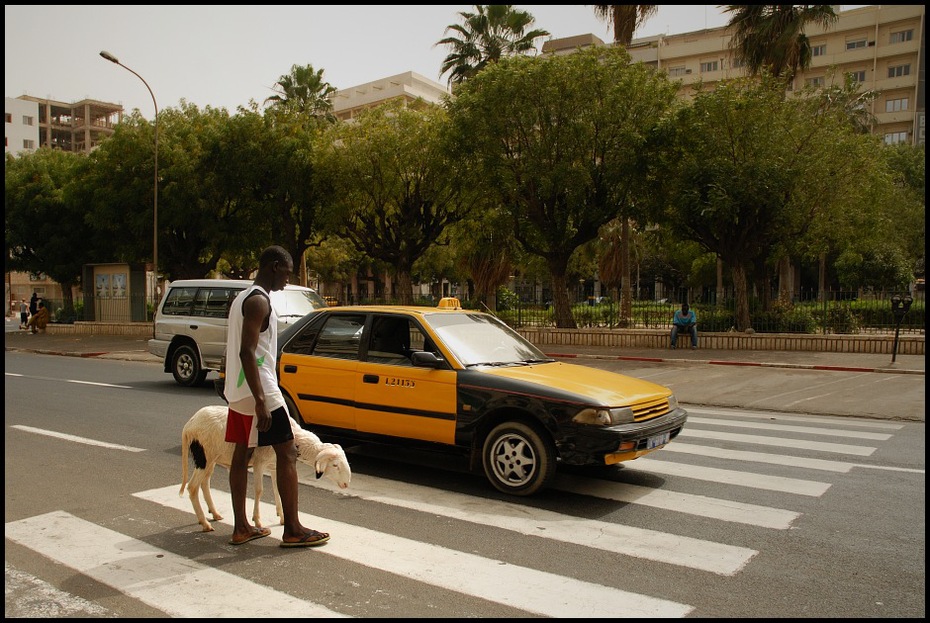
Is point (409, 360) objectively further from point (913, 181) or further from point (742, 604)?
point (913, 181)

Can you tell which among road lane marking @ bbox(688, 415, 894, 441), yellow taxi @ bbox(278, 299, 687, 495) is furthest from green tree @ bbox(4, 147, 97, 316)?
road lane marking @ bbox(688, 415, 894, 441)

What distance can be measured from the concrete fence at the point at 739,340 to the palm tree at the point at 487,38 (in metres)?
14.6

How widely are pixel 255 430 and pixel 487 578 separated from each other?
182 centimetres

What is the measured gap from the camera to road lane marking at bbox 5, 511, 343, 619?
154 inches

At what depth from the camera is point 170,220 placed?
29516mm

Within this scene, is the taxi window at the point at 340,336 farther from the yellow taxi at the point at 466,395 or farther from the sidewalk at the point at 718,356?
the sidewalk at the point at 718,356

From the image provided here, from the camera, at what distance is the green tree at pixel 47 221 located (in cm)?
3391

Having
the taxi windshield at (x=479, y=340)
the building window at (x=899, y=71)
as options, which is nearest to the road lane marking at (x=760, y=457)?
the taxi windshield at (x=479, y=340)

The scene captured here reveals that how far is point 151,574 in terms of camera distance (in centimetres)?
A: 445

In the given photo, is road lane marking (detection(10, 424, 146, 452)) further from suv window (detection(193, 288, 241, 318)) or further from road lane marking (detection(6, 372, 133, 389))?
suv window (detection(193, 288, 241, 318))

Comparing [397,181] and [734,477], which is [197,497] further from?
[397,181]

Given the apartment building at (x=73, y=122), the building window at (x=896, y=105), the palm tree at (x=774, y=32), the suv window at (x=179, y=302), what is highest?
the apartment building at (x=73, y=122)

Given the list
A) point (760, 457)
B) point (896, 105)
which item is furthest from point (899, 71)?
point (760, 457)

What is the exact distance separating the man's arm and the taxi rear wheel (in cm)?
222
